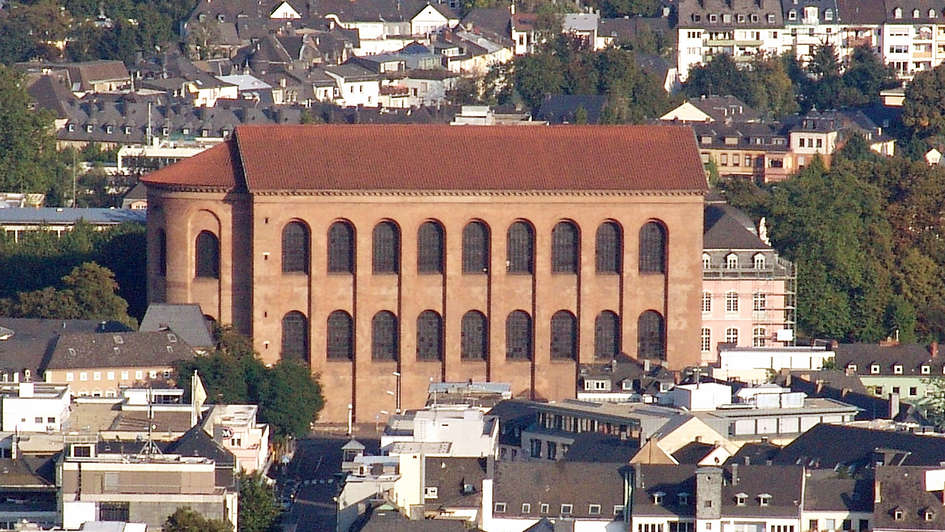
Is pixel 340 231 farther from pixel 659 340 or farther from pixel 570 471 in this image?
pixel 570 471

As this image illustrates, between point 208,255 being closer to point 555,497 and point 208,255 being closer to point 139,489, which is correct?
point 555,497

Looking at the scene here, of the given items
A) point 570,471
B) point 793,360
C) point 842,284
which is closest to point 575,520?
point 570,471

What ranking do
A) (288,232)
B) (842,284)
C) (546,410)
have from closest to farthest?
(546,410) → (288,232) → (842,284)

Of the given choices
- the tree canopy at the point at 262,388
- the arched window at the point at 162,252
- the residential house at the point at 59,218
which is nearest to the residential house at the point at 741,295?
the tree canopy at the point at 262,388

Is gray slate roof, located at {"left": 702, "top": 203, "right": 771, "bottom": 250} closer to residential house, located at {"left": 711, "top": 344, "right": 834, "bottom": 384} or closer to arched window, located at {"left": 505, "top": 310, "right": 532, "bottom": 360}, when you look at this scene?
residential house, located at {"left": 711, "top": 344, "right": 834, "bottom": 384}

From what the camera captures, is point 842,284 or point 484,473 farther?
point 842,284

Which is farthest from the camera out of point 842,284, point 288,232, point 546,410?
point 842,284

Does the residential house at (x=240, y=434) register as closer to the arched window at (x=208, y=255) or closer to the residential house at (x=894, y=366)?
the arched window at (x=208, y=255)

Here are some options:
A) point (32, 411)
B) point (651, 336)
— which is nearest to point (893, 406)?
point (651, 336)
